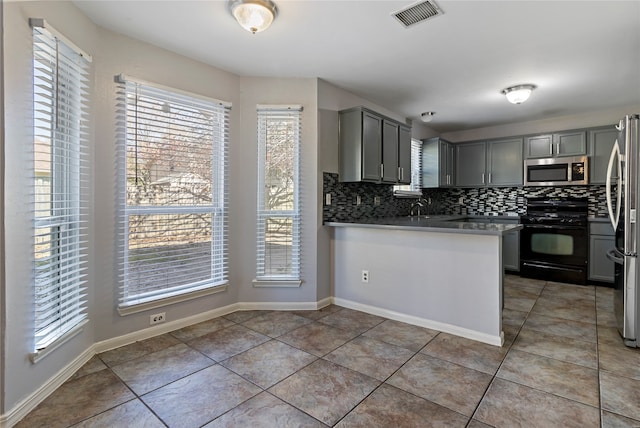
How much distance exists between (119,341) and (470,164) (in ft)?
17.6

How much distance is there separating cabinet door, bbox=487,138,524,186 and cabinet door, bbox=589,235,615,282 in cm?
123

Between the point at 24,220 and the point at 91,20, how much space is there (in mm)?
1491

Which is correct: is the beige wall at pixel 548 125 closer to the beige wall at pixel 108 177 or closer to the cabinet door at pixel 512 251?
the cabinet door at pixel 512 251

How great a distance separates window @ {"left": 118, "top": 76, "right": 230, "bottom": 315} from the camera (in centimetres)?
247

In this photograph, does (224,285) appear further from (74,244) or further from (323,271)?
(74,244)

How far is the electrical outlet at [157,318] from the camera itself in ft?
8.63

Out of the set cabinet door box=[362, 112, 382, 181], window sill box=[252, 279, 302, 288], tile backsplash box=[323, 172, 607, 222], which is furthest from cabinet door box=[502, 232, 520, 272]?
window sill box=[252, 279, 302, 288]

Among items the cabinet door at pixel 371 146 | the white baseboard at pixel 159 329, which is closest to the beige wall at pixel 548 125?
the cabinet door at pixel 371 146

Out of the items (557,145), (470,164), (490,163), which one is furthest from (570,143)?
(470,164)

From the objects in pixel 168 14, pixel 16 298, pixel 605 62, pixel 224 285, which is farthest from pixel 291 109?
pixel 605 62

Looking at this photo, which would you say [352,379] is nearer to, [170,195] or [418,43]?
[170,195]

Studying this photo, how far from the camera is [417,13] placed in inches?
84.4

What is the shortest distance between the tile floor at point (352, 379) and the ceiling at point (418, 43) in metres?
2.38

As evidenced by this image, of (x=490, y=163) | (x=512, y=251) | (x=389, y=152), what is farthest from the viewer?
(x=490, y=163)
